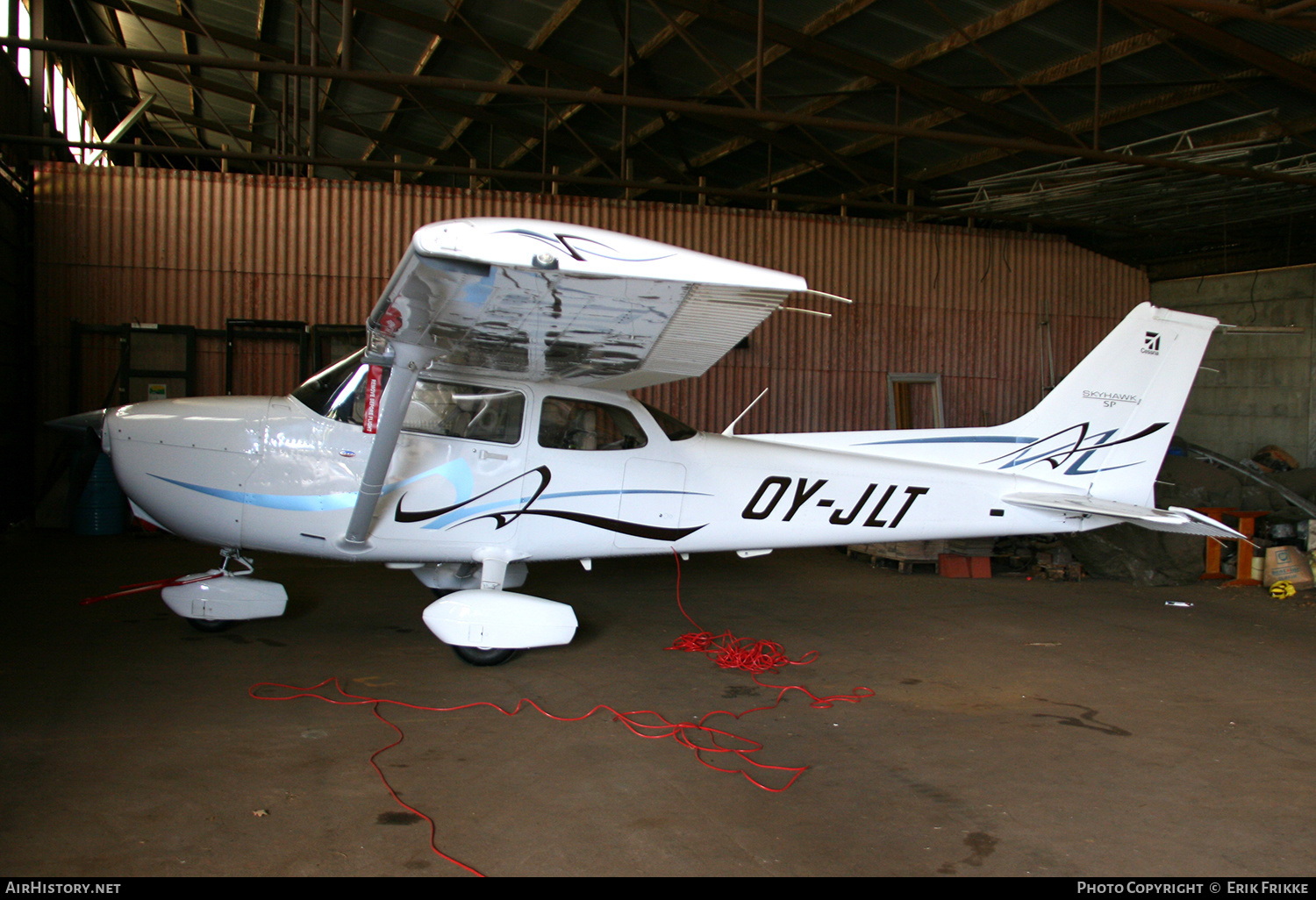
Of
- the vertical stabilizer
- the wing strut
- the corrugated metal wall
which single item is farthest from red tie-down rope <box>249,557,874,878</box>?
the corrugated metal wall

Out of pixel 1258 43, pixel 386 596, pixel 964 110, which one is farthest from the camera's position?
pixel 964 110

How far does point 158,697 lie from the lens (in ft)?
13.9

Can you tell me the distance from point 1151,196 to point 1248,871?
371 inches

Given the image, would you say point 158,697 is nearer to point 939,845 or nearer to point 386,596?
point 386,596

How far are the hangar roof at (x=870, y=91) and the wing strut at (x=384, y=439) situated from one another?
3.31m

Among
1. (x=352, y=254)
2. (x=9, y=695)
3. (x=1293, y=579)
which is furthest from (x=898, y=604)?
(x=352, y=254)

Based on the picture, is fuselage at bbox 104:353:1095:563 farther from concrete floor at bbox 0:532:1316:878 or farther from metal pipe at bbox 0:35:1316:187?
Result: metal pipe at bbox 0:35:1316:187

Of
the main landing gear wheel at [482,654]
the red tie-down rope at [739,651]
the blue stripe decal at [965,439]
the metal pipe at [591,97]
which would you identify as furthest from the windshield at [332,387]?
the blue stripe decal at [965,439]

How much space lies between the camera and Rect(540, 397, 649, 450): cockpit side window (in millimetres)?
5445

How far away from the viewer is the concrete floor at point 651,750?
285 centimetres

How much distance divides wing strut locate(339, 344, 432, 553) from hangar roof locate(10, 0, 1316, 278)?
10.9 feet

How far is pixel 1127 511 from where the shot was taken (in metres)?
5.79

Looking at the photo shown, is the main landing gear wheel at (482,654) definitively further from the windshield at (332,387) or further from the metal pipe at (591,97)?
the metal pipe at (591,97)

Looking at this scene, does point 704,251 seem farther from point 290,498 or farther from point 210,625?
point 210,625
